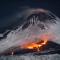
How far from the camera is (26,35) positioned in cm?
153

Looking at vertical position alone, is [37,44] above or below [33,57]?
above

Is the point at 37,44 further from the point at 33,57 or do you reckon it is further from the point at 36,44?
the point at 33,57

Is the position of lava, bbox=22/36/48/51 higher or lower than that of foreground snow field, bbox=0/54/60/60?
higher

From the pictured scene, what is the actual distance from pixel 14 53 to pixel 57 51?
1.22 ft

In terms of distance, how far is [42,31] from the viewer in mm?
1556

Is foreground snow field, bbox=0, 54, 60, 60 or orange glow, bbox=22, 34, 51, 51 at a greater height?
orange glow, bbox=22, 34, 51, 51

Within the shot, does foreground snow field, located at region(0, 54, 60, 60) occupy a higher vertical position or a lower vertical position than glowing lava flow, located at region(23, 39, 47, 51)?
lower

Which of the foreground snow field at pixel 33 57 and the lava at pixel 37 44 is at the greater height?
the lava at pixel 37 44

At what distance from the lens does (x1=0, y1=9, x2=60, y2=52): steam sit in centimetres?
149

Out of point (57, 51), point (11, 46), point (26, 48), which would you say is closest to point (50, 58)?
point (57, 51)

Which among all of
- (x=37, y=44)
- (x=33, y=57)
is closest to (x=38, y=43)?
(x=37, y=44)

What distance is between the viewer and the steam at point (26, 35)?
4.89 feet

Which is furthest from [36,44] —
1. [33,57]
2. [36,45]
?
[33,57]

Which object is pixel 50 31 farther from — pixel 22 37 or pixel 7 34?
pixel 7 34
